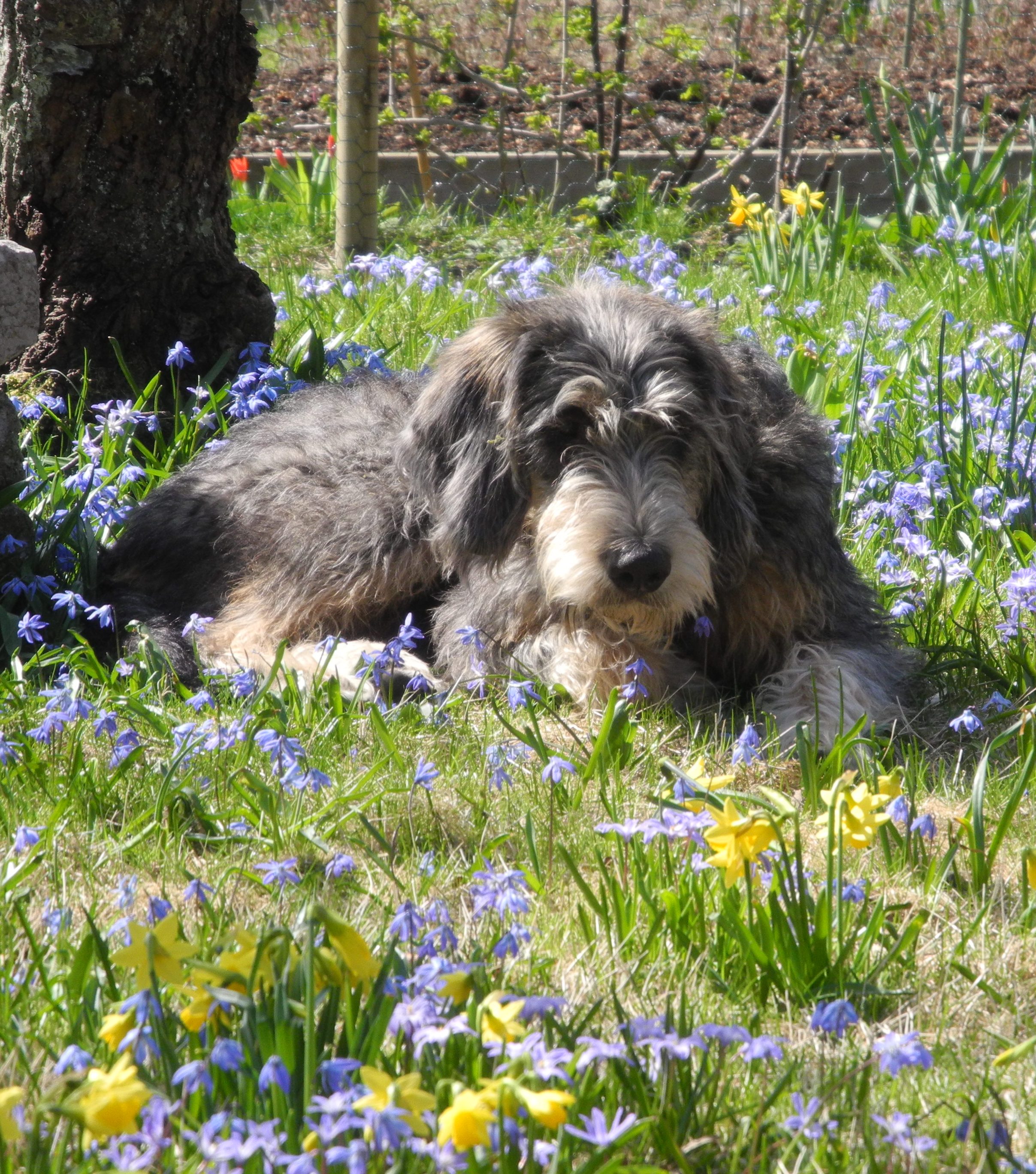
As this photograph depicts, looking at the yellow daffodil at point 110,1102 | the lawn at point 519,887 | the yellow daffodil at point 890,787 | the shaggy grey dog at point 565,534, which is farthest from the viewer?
the shaggy grey dog at point 565,534

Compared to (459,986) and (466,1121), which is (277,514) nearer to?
(459,986)

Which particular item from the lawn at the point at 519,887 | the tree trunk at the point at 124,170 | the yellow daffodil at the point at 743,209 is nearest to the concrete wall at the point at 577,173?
the yellow daffodil at the point at 743,209

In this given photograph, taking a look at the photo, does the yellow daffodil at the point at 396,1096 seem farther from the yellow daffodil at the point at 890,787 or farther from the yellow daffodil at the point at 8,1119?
the yellow daffodil at the point at 890,787

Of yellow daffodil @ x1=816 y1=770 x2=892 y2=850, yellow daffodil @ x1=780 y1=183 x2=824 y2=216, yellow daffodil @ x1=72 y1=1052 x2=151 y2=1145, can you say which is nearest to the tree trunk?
yellow daffodil @ x1=780 y1=183 x2=824 y2=216

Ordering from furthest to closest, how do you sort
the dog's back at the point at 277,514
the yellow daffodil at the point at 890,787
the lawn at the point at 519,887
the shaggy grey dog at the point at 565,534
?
the dog's back at the point at 277,514 → the shaggy grey dog at the point at 565,534 → the yellow daffodil at the point at 890,787 → the lawn at the point at 519,887

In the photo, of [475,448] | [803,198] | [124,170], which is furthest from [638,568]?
[803,198]

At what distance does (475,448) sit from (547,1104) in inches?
85.0

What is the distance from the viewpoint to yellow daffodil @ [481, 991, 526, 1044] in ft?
4.63

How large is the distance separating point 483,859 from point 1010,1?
11.3 m

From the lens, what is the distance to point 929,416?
4.42 meters

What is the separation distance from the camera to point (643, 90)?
10.1 meters

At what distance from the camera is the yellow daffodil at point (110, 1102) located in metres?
1.18

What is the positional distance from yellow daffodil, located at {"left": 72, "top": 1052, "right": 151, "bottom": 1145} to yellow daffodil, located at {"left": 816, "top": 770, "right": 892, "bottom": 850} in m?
1.04

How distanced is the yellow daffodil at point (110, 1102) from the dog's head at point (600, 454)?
6.09 ft
